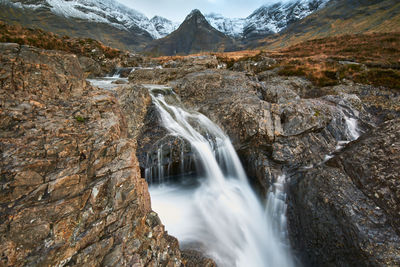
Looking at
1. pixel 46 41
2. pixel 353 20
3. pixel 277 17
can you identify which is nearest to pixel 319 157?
pixel 46 41

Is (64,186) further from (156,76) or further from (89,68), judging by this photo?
(89,68)

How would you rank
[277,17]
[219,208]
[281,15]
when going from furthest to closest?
[277,17] < [281,15] < [219,208]

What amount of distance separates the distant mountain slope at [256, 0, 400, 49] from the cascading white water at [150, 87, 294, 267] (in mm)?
65405

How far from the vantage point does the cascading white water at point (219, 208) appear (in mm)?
5961

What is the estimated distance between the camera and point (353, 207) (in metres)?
4.80

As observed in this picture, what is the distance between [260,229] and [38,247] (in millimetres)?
6863

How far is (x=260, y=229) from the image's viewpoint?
6.88 m

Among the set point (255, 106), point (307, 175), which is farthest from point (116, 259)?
point (255, 106)

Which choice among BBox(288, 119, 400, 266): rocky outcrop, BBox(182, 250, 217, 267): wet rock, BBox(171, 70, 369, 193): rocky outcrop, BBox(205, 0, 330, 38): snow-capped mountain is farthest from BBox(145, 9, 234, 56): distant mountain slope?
BBox(182, 250, 217, 267): wet rock

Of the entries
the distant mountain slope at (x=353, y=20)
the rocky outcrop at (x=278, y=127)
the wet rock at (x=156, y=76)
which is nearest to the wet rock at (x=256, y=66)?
the wet rock at (x=156, y=76)

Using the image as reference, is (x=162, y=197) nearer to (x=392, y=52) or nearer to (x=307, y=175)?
(x=307, y=175)

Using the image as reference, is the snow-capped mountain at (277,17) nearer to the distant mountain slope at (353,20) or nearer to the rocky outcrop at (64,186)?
the distant mountain slope at (353,20)

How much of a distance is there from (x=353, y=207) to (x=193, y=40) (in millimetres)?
156985

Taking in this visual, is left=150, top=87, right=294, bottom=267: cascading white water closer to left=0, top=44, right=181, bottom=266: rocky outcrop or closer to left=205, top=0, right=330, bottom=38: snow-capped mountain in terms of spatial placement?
left=0, top=44, right=181, bottom=266: rocky outcrop
